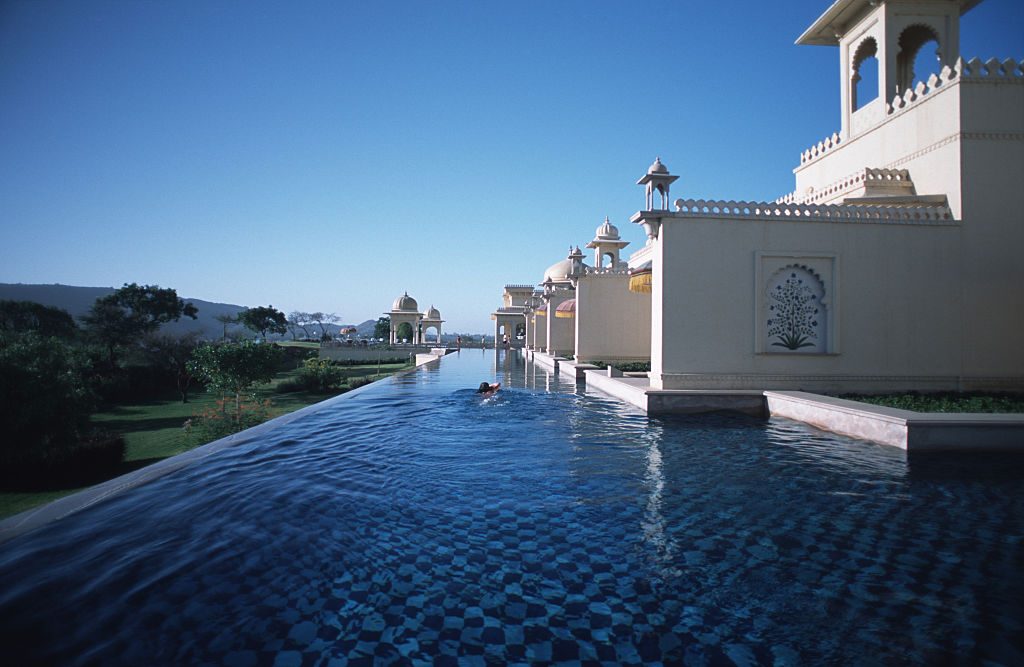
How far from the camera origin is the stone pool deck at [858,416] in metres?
5.75

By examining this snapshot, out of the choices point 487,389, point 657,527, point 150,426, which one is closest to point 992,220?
point 657,527

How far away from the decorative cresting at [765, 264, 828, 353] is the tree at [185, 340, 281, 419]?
10.8m

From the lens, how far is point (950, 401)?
7523 millimetres

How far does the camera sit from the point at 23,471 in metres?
7.53

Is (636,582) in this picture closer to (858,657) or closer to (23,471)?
(858,657)

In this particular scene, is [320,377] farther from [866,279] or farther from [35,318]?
[35,318]

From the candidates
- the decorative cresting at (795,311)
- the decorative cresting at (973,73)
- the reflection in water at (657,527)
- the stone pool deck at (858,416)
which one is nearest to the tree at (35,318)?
the stone pool deck at (858,416)

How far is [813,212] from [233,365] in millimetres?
12062

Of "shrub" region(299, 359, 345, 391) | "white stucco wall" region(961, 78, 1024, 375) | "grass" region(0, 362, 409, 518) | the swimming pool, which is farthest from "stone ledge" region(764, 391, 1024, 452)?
"shrub" region(299, 359, 345, 391)

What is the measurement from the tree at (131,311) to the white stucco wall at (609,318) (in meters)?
24.0

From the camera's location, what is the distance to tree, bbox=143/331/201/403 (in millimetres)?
19969

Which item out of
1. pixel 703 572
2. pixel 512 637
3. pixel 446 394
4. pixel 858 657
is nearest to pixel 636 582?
pixel 703 572

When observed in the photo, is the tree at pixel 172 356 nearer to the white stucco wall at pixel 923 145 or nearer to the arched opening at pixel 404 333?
the white stucco wall at pixel 923 145

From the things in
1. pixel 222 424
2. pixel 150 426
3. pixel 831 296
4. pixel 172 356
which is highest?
pixel 831 296
